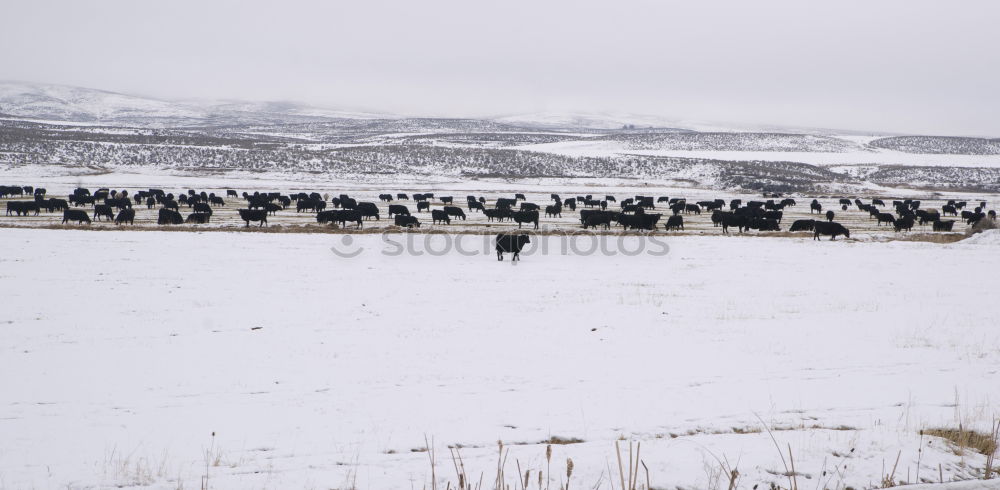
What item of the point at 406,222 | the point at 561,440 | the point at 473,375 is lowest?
the point at 406,222

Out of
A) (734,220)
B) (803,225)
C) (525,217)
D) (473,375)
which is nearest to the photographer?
(473,375)

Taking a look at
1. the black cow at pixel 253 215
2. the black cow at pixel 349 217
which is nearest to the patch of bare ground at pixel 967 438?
the black cow at pixel 349 217

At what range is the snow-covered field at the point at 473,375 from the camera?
16.7 feet

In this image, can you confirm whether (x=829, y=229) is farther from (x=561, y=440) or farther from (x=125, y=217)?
(x=125, y=217)

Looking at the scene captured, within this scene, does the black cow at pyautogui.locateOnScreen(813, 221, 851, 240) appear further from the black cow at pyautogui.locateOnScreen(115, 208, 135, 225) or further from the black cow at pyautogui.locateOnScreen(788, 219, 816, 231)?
the black cow at pyautogui.locateOnScreen(115, 208, 135, 225)

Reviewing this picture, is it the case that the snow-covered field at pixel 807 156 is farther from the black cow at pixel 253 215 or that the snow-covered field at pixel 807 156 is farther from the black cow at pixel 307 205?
the black cow at pixel 253 215

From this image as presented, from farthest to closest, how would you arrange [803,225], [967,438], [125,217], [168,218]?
[803,225]
[168,218]
[125,217]
[967,438]

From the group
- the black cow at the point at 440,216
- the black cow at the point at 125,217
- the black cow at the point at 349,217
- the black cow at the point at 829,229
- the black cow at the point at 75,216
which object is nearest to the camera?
the black cow at the point at 829,229

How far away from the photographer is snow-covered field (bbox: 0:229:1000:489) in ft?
16.7

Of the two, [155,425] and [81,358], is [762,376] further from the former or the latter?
[81,358]

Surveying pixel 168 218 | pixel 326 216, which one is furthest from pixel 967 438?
pixel 168 218

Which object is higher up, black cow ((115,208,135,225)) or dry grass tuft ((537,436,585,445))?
dry grass tuft ((537,436,585,445))

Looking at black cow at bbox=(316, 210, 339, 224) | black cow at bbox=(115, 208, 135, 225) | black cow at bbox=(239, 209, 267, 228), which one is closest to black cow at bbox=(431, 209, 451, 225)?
black cow at bbox=(316, 210, 339, 224)

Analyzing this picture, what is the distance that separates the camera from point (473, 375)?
318 inches
